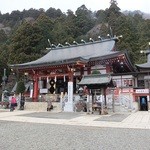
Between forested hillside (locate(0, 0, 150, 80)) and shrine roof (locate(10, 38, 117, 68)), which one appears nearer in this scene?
shrine roof (locate(10, 38, 117, 68))

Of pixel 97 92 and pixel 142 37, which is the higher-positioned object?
pixel 142 37

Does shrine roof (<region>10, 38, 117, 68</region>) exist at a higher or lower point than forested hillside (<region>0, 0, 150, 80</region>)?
lower

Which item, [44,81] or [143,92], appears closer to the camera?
[143,92]

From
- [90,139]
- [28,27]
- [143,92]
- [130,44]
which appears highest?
[28,27]

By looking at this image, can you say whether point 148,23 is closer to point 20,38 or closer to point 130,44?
point 130,44

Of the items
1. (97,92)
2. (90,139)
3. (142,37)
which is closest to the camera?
(90,139)

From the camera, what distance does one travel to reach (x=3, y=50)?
55594mm

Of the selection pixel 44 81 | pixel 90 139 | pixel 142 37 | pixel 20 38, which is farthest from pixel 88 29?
pixel 90 139

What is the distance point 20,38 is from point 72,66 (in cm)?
2887

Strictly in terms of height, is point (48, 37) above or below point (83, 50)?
above

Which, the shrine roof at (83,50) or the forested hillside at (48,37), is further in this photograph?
the forested hillside at (48,37)

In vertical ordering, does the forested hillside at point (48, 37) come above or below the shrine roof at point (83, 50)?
above

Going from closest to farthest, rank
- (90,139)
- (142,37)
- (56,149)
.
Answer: (56,149) → (90,139) → (142,37)

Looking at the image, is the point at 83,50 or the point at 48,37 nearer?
the point at 83,50
